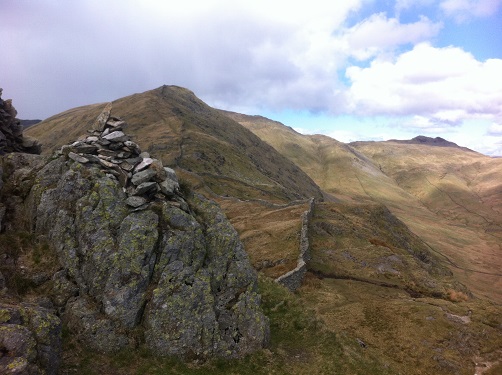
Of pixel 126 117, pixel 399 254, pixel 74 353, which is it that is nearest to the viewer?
pixel 74 353

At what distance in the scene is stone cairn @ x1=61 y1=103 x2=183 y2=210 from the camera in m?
21.6

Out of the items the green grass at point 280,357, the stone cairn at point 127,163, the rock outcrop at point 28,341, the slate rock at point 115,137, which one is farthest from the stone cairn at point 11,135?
the green grass at point 280,357

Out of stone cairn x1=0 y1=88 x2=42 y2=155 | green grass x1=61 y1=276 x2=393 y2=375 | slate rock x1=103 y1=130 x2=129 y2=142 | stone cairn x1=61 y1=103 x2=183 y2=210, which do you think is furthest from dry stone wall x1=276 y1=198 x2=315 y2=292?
stone cairn x1=0 y1=88 x2=42 y2=155

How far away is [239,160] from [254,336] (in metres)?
146

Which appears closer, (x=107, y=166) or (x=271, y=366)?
(x=271, y=366)

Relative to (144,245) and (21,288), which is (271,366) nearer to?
(144,245)

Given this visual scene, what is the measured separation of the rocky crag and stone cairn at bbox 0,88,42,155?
423cm

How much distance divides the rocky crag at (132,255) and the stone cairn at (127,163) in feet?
0.24

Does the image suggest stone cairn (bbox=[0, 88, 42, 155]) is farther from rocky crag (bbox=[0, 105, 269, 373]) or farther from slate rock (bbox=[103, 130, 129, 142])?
slate rock (bbox=[103, 130, 129, 142])

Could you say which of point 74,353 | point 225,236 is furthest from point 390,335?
point 74,353

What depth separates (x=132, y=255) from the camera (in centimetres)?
1908

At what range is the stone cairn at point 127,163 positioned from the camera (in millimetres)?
21562

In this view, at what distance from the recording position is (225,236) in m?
22.9

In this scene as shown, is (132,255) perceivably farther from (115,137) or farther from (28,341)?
(115,137)
